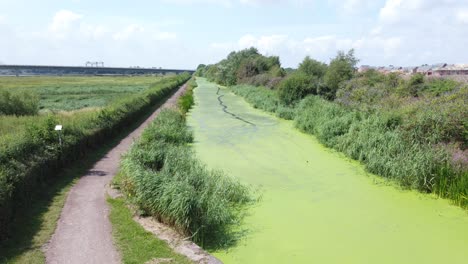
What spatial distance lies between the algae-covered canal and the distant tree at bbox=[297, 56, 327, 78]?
2008 cm

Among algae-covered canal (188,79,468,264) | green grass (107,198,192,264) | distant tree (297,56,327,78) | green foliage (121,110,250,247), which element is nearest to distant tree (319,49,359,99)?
distant tree (297,56,327,78)

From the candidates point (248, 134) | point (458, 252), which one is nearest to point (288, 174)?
point (458, 252)

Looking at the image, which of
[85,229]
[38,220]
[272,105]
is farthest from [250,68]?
[85,229]

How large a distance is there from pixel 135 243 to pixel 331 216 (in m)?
4.37

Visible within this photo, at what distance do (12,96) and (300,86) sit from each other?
18.0 m

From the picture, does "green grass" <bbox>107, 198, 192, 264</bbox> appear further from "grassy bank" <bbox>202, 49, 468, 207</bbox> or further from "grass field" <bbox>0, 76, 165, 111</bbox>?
"grass field" <bbox>0, 76, 165, 111</bbox>

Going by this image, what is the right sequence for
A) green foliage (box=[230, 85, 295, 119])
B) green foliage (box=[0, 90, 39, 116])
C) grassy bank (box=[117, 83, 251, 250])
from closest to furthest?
grassy bank (box=[117, 83, 251, 250]) → green foliage (box=[0, 90, 39, 116]) → green foliage (box=[230, 85, 295, 119])

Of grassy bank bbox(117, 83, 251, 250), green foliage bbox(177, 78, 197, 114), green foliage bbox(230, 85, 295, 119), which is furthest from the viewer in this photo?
green foliage bbox(177, 78, 197, 114)

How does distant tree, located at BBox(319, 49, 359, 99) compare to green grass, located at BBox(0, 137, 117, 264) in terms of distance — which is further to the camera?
distant tree, located at BBox(319, 49, 359, 99)

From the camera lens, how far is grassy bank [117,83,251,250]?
736 centimetres

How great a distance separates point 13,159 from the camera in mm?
8469

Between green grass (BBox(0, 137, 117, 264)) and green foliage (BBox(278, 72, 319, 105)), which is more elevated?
green foliage (BBox(278, 72, 319, 105))

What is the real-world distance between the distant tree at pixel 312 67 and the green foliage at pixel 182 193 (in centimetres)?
2511

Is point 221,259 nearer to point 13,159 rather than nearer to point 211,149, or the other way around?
point 13,159
